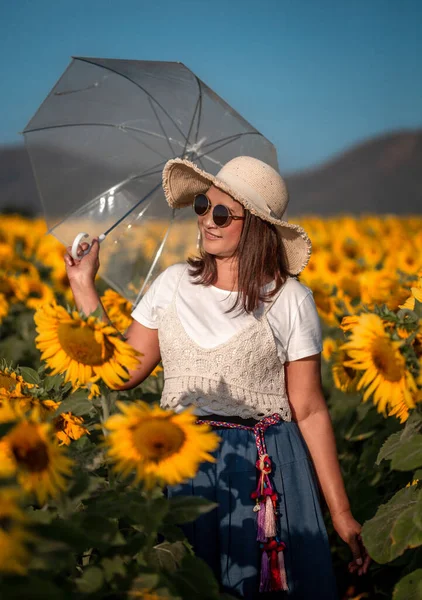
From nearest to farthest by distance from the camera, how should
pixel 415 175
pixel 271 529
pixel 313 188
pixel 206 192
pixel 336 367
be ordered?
pixel 271 529 → pixel 336 367 → pixel 206 192 → pixel 415 175 → pixel 313 188

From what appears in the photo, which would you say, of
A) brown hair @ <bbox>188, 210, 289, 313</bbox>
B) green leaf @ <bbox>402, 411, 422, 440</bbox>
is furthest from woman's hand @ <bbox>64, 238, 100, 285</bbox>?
green leaf @ <bbox>402, 411, 422, 440</bbox>

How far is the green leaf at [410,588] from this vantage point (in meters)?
2.03

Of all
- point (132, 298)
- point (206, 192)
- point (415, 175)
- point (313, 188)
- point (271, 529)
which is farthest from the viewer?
point (313, 188)

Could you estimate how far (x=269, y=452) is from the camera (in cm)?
236

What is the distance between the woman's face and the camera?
8.50 ft

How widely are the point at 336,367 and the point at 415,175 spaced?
42736mm

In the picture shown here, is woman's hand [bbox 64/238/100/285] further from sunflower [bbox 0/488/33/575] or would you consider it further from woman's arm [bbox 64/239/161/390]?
sunflower [bbox 0/488/33/575]

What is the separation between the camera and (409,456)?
6.18 feet

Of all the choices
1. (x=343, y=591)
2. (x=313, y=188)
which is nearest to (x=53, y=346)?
(x=343, y=591)

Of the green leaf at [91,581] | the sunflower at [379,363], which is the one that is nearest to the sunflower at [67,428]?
the green leaf at [91,581]

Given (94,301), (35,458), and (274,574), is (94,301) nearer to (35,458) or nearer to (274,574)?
(274,574)

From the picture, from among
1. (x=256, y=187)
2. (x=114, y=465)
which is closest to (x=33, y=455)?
(x=114, y=465)

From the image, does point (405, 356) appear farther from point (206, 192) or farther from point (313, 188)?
point (313, 188)

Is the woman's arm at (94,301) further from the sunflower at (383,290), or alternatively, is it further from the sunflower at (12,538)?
the sunflower at (12,538)
